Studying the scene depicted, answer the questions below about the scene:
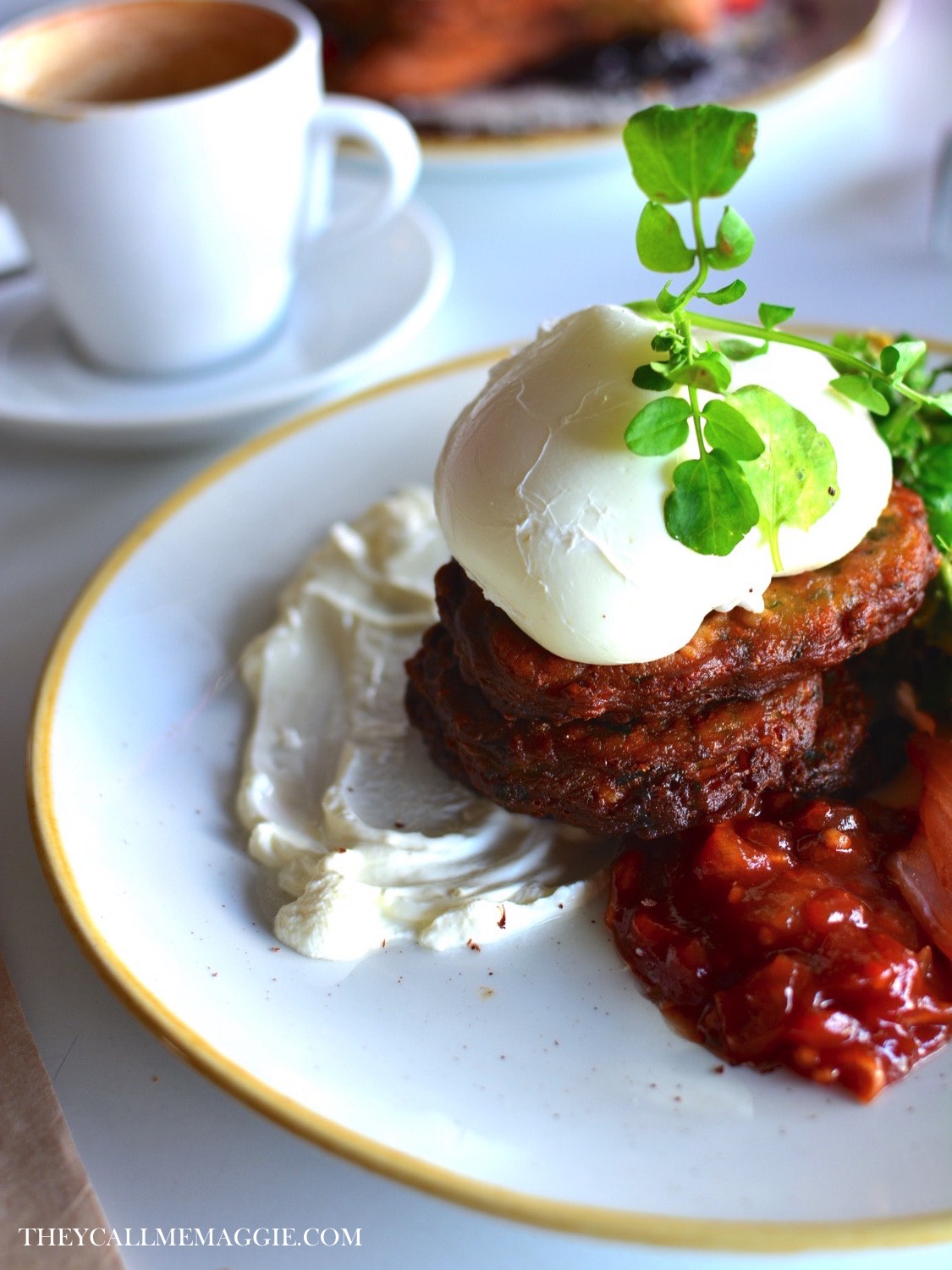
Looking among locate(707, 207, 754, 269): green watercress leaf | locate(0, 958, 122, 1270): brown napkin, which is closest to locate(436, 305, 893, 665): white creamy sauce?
locate(707, 207, 754, 269): green watercress leaf

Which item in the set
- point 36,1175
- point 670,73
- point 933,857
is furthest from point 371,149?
point 36,1175

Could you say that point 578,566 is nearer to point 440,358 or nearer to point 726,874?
point 726,874

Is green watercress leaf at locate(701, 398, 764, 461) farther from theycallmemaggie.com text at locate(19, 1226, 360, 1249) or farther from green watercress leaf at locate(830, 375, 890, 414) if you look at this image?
theycallmemaggie.com text at locate(19, 1226, 360, 1249)

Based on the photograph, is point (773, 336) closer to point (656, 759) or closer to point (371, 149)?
point (656, 759)

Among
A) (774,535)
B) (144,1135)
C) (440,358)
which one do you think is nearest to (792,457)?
(774,535)

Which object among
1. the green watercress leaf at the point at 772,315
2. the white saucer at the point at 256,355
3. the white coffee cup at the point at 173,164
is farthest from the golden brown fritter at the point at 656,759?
the white coffee cup at the point at 173,164

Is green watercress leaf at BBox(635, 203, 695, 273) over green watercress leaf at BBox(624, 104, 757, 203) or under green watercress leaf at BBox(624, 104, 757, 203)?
under

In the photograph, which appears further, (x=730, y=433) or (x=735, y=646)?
(x=735, y=646)
